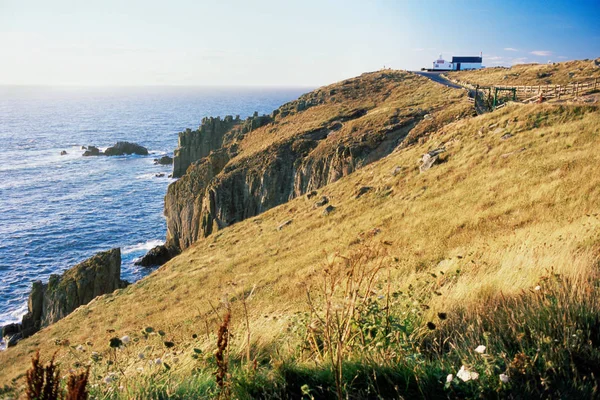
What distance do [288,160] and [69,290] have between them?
22.2 meters

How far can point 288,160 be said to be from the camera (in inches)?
1678

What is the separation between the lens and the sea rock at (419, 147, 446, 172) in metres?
26.0

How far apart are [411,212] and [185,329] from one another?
1130 centimetres

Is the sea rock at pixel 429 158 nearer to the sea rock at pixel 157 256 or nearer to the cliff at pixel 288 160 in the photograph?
the cliff at pixel 288 160

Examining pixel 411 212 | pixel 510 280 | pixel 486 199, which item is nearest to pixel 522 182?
pixel 486 199

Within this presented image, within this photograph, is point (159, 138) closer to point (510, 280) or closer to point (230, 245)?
point (230, 245)

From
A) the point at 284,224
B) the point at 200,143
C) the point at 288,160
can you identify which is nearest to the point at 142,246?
the point at 288,160

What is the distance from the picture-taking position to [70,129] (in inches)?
5738

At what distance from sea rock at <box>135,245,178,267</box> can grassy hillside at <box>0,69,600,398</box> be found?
10893mm

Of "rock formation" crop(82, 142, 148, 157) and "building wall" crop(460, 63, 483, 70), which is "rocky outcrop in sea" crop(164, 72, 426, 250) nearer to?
"rock formation" crop(82, 142, 148, 157)

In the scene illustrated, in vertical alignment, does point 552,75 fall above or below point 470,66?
below

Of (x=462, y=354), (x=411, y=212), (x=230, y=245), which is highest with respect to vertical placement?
(x=462, y=354)

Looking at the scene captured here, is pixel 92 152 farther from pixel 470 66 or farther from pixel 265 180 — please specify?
pixel 470 66

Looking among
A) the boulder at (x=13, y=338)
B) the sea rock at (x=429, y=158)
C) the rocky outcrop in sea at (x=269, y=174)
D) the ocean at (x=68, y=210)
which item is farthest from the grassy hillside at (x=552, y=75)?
the boulder at (x=13, y=338)
